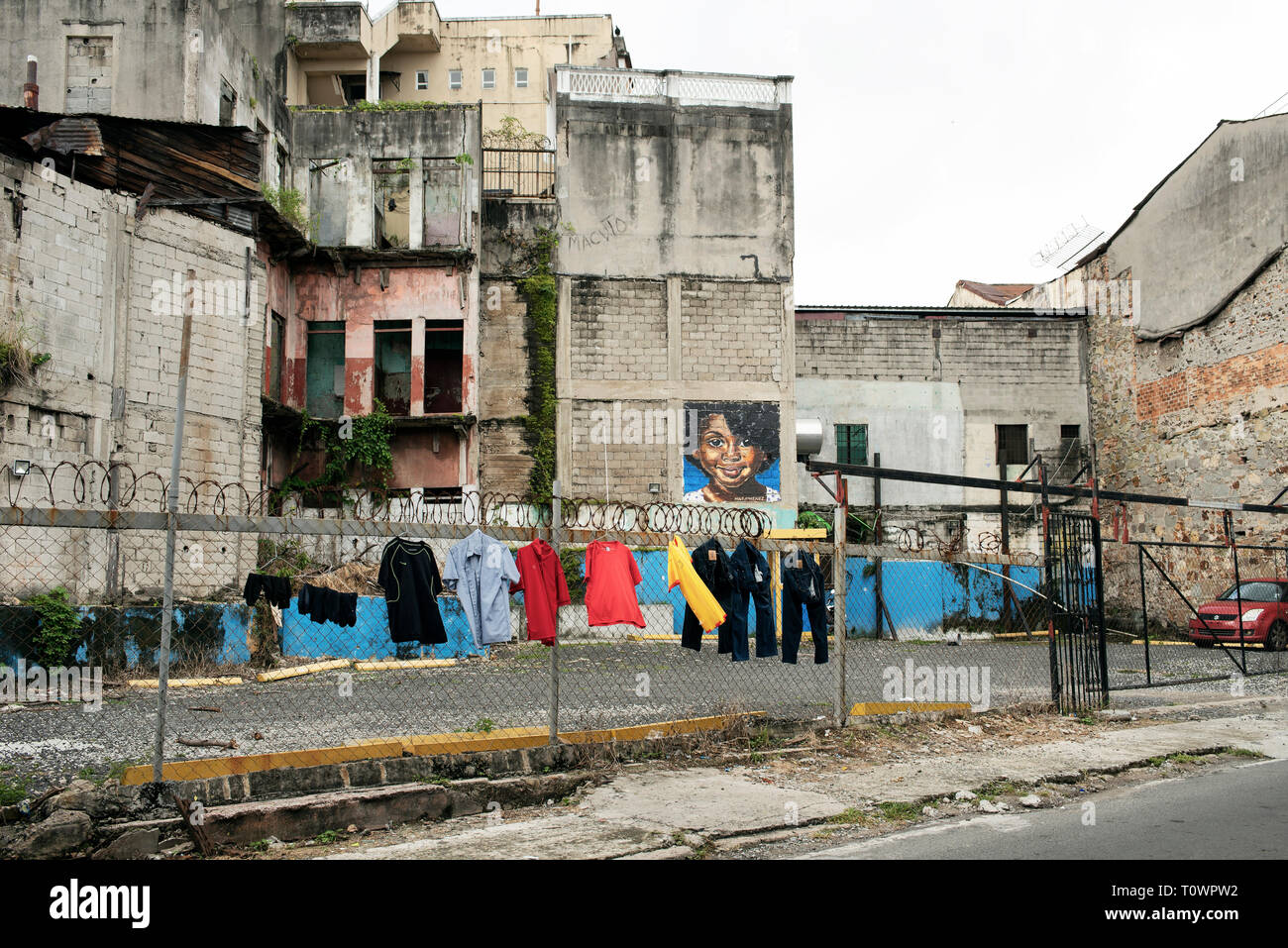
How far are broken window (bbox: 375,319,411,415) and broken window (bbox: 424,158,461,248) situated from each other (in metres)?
2.70

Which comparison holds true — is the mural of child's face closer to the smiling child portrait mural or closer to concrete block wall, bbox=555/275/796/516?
the smiling child portrait mural

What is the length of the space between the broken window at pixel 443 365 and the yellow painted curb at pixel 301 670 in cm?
926

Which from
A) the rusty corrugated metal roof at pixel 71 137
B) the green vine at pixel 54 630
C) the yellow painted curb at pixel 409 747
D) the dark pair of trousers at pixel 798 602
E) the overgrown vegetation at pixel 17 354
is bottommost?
the yellow painted curb at pixel 409 747

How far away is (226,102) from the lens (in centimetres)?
2317

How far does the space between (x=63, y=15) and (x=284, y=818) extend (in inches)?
879

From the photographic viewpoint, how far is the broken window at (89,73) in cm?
2184

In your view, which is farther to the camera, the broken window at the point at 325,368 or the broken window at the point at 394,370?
the broken window at the point at 394,370

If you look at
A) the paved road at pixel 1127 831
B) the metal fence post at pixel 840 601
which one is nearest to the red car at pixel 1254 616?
the metal fence post at pixel 840 601

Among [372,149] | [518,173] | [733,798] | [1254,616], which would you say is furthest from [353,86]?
[733,798]

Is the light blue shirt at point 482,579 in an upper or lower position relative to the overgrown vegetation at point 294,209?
lower

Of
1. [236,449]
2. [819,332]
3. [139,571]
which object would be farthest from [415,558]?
[819,332]

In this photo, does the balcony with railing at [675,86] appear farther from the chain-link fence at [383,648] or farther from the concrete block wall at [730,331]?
the chain-link fence at [383,648]

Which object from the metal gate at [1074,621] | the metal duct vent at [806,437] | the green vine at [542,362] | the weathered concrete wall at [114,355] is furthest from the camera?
the metal duct vent at [806,437]

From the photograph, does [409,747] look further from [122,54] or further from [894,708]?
[122,54]
